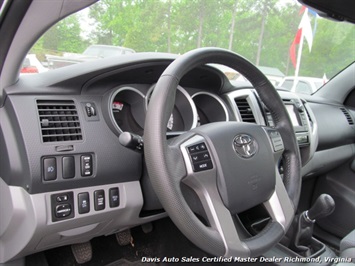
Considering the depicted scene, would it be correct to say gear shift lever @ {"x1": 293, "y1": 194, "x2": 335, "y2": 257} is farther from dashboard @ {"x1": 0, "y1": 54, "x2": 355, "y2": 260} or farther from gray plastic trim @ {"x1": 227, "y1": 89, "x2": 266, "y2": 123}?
dashboard @ {"x1": 0, "y1": 54, "x2": 355, "y2": 260}

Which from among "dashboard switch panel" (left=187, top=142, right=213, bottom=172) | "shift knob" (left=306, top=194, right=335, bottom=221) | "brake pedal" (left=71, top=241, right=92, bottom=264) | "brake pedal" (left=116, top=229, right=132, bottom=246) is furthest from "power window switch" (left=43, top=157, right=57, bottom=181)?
"shift knob" (left=306, top=194, right=335, bottom=221)

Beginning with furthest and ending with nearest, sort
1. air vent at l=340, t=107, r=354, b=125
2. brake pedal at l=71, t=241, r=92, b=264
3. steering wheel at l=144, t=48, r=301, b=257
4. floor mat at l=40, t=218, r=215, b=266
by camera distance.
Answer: air vent at l=340, t=107, r=354, b=125 < floor mat at l=40, t=218, r=215, b=266 < brake pedal at l=71, t=241, r=92, b=264 < steering wheel at l=144, t=48, r=301, b=257

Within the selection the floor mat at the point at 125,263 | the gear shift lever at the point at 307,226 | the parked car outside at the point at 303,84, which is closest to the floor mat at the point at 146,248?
the floor mat at the point at 125,263

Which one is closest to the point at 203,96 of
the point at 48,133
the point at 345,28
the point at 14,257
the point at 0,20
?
the point at 48,133

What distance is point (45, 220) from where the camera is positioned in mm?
1175

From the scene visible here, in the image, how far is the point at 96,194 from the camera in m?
1.30

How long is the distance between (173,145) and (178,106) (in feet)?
1.90

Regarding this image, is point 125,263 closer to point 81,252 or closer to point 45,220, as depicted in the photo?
point 81,252

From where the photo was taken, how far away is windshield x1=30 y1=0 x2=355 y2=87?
1.44 m

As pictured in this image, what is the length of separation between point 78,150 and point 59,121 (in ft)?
0.41

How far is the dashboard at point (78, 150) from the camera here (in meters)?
1.17

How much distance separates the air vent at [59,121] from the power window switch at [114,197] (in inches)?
9.9

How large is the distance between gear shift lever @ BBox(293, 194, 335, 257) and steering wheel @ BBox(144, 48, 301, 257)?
1.18 ft

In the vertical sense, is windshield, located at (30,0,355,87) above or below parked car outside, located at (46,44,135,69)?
above
